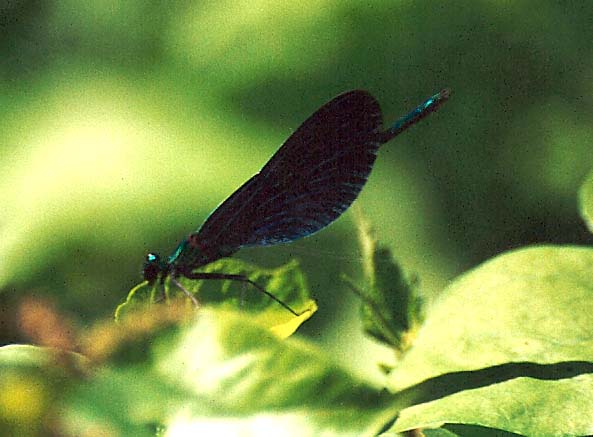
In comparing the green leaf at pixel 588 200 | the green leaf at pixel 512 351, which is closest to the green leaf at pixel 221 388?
the green leaf at pixel 512 351

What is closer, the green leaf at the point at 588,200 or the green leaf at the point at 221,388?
the green leaf at the point at 221,388

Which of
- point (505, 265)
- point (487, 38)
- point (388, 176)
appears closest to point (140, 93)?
point (388, 176)

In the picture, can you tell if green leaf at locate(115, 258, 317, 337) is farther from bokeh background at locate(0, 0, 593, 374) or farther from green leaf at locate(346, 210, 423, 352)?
bokeh background at locate(0, 0, 593, 374)

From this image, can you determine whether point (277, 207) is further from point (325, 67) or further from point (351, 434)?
point (325, 67)

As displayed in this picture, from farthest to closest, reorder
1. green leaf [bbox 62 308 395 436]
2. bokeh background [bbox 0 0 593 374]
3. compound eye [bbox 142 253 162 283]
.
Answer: bokeh background [bbox 0 0 593 374], compound eye [bbox 142 253 162 283], green leaf [bbox 62 308 395 436]

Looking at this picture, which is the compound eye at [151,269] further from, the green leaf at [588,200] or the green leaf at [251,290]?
the green leaf at [588,200]

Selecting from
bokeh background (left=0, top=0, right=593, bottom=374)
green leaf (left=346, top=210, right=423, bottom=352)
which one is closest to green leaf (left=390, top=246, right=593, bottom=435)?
green leaf (left=346, top=210, right=423, bottom=352)

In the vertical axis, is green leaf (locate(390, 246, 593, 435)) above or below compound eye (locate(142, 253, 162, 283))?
below
